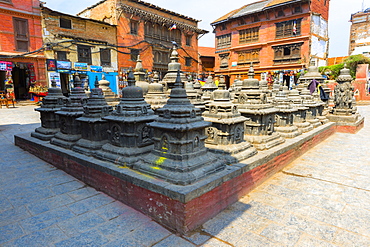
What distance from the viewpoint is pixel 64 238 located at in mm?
3502

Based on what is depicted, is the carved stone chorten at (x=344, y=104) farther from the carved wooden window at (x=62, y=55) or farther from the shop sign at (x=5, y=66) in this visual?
the shop sign at (x=5, y=66)

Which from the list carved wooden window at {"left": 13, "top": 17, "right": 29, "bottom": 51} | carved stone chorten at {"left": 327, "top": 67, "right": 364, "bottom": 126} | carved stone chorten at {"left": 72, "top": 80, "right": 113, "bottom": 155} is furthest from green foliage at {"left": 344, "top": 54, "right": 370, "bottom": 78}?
carved wooden window at {"left": 13, "top": 17, "right": 29, "bottom": 51}

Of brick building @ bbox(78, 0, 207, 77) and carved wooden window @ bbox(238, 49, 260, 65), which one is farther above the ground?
brick building @ bbox(78, 0, 207, 77)

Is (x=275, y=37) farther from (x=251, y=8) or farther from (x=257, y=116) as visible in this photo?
(x=257, y=116)

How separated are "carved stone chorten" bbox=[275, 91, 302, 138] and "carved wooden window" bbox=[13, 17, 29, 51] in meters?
22.7

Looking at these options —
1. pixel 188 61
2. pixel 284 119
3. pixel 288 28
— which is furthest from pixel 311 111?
pixel 188 61

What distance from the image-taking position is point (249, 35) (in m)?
31.5

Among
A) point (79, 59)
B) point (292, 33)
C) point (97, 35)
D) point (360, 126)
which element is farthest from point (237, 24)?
point (360, 126)

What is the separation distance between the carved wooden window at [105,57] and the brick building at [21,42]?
18.2 ft

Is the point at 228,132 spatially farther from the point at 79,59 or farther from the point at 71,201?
the point at 79,59

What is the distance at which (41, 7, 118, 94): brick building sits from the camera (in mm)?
22297

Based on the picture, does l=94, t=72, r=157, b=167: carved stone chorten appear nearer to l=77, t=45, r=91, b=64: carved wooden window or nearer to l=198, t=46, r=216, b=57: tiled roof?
l=77, t=45, r=91, b=64: carved wooden window

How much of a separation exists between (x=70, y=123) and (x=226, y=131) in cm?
409

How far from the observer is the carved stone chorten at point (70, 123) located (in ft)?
20.8
